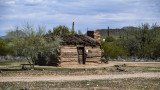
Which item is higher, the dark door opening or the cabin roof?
the cabin roof

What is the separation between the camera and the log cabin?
1172 inches

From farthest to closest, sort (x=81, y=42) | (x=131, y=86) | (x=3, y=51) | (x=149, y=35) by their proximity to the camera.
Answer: (x=149, y=35) < (x=3, y=51) < (x=81, y=42) < (x=131, y=86)

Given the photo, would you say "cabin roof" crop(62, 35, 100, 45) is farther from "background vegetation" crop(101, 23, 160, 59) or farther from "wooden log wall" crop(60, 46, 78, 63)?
"background vegetation" crop(101, 23, 160, 59)

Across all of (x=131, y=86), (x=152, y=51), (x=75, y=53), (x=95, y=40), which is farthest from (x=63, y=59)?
(x=152, y=51)

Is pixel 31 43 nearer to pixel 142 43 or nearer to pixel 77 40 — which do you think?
pixel 77 40

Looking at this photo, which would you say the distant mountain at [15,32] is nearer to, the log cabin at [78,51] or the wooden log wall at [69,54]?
the log cabin at [78,51]

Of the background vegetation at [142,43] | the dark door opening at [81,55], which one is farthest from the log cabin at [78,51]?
the background vegetation at [142,43]

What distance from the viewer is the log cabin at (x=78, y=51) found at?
2976 centimetres

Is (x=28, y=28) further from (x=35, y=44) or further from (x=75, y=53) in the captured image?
(x=75, y=53)

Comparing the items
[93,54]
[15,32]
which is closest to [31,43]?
[15,32]

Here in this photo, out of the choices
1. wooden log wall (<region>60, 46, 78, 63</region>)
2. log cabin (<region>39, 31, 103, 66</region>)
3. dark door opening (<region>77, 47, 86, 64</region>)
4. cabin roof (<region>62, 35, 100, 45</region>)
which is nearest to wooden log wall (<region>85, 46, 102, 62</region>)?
log cabin (<region>39, 31, 103, 66</region>)

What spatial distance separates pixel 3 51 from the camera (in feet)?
137

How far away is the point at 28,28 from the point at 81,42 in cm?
877

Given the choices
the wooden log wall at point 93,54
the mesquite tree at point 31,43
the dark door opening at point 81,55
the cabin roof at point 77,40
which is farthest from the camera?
the wooden log wall at point 93,54
